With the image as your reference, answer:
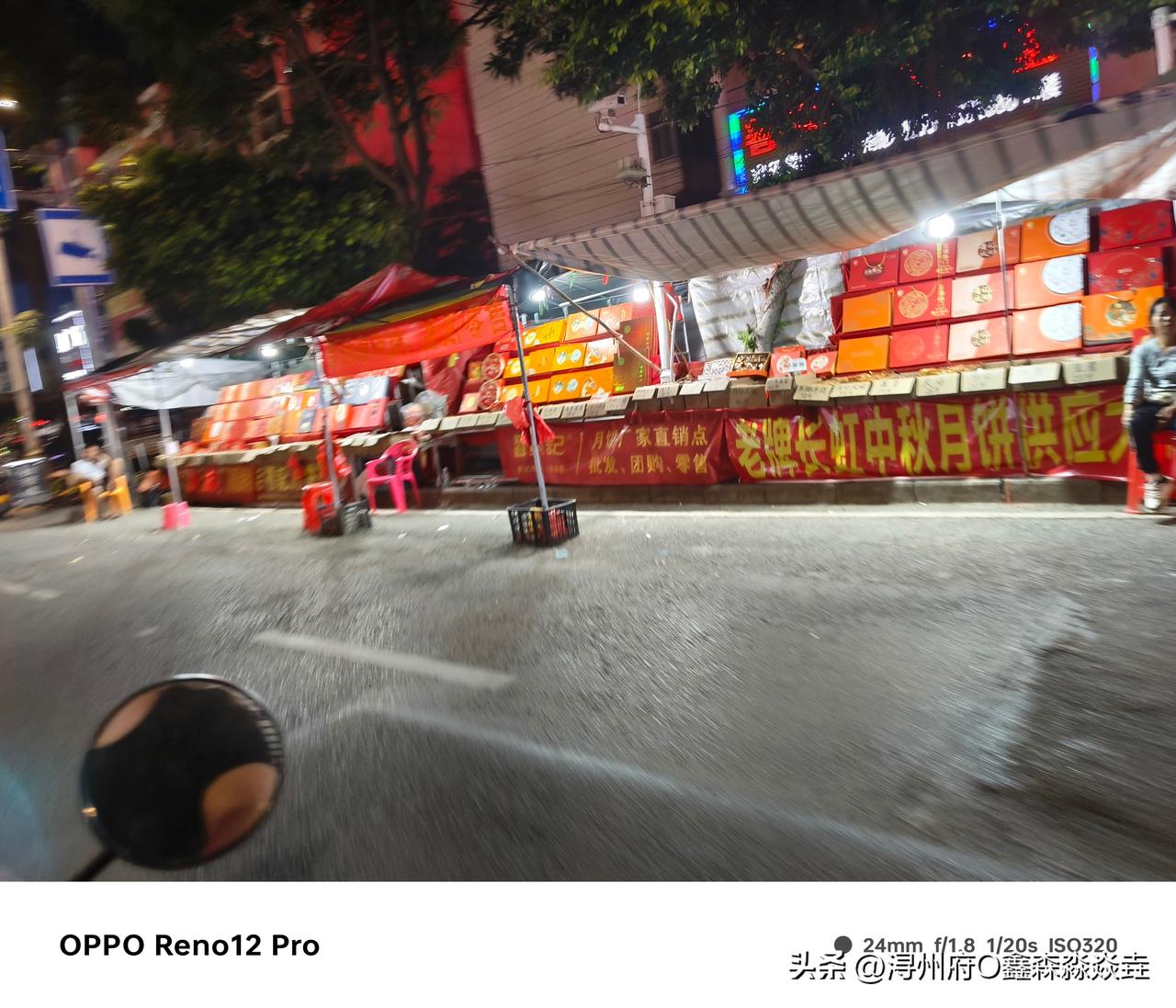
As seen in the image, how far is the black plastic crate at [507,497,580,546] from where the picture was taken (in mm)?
7531

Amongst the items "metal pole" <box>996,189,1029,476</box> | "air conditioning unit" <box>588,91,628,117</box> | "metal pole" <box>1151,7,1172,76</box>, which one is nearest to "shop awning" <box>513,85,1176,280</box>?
"metal pole" <box>996,189,1029,476</box>

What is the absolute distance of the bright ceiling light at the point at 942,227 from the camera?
862 cm

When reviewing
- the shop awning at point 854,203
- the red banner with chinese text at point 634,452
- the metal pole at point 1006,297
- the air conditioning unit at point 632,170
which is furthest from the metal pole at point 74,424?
the metal pole at point 1006,297

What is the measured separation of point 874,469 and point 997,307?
2612 mm

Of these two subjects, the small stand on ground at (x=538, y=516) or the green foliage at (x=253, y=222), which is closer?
the small stand on ground at (x=538, y=516)

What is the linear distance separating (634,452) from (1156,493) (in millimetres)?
5538

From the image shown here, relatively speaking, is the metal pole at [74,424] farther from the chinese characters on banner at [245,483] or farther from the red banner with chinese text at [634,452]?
the red banner with chinese text at [634,452]

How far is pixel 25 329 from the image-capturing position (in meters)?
19.0

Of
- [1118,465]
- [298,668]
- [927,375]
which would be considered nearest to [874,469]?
[927,375]

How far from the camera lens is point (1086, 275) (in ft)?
25.9

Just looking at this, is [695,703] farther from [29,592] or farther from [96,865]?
[29,592]

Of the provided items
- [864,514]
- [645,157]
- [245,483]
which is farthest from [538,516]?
[245,483]

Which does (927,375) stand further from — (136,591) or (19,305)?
(19,305)

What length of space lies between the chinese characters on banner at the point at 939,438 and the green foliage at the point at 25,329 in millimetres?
19540
